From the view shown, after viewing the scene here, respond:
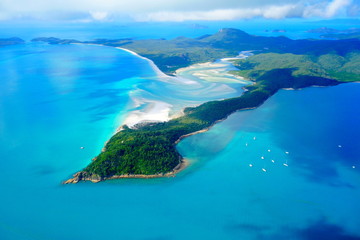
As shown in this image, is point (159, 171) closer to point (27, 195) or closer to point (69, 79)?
point (27, 195)

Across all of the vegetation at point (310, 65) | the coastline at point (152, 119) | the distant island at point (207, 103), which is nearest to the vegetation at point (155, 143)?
the distant island at point (207, 103)

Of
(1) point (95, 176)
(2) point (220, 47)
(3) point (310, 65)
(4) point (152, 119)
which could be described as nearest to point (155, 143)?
(1) point (95, 176)

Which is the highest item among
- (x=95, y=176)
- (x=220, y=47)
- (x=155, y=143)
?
(x=220, y=47)

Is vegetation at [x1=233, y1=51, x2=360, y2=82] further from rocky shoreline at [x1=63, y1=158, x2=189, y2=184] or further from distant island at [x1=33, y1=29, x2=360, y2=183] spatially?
rocky shoreline at [x1=63, y1=158, x2=189, y2=184]

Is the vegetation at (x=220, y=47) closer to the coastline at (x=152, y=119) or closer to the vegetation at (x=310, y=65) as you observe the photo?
the vegetation at (x=310, y=65)

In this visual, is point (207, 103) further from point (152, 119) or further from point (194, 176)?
Answer: point (194, 176)
